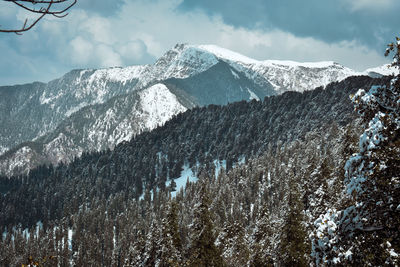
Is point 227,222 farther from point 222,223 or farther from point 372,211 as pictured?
point 222,223

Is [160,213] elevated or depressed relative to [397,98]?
elevated

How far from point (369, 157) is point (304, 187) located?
38651 millimetres

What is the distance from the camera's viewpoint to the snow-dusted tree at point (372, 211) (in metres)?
8.12

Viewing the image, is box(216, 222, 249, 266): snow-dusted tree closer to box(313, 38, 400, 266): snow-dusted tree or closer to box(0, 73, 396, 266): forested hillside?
box(0, 73, 396, 266): forested hillside

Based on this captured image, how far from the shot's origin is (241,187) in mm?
176250

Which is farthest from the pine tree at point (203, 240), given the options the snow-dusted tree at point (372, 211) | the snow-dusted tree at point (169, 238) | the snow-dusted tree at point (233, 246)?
the snow-dusted tree at point (372, 211)

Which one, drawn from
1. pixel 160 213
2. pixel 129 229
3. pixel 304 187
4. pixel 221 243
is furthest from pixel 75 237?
pixel 304 187

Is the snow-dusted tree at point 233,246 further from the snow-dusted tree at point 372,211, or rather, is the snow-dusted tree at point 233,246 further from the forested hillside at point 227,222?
the snow-dusted tree at point 372,211

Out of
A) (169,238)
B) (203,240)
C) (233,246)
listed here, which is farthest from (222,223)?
(203,240)

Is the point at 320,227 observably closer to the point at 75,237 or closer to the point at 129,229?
the point at 129,229

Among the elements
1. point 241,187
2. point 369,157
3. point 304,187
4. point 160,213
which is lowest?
point 369,157

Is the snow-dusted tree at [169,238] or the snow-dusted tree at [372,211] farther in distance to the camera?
the snow-dusted tree at [169,238]

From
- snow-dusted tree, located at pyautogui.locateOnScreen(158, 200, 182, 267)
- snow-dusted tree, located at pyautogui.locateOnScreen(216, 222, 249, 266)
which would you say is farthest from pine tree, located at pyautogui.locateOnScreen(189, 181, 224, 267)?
snow-dusted tree, located at pyautogui.locateOnScreen(216, 222, 249, 266)

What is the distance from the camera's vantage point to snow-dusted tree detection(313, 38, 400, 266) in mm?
8125
